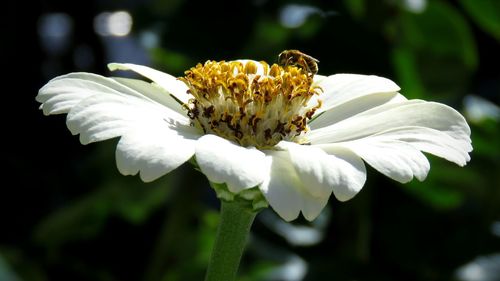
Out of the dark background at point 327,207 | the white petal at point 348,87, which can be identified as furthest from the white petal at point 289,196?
the dark background at point 327,207

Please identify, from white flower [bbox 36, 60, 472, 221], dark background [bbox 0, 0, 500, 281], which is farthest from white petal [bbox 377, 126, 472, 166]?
dark background [bbox 0, 0, 500, 281]

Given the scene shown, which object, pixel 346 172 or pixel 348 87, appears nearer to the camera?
pixel 346 172

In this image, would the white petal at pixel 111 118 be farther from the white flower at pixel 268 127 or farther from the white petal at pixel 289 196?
the white petal at pixel 289 196

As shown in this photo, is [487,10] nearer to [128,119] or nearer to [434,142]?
[434,142]

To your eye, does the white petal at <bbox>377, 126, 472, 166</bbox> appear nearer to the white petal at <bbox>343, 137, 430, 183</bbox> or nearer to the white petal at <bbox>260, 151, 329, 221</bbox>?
the white petal at <bbox>343, 137, 430, 183</bbox>

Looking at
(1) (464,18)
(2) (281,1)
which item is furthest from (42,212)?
(1) (464,18)

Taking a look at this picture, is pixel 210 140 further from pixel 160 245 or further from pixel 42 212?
pixel 42 212

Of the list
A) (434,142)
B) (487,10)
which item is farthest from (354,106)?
(487,10)
